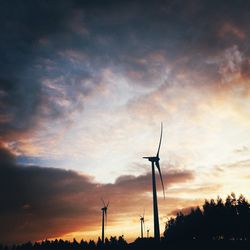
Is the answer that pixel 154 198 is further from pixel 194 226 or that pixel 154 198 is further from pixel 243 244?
pixel 194 226

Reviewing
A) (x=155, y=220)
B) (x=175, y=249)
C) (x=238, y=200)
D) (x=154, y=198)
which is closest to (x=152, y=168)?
(x=154, y=198)

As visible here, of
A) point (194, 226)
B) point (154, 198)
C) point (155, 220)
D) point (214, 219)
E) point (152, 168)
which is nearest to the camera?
point (155, 220)

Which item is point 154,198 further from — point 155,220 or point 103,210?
point 103,210

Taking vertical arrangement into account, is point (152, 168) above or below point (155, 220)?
above

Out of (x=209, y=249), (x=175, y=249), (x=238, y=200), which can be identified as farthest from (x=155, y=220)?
(x=238, y=200)

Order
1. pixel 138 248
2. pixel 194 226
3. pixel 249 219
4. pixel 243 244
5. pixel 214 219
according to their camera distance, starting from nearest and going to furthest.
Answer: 1. pixel 243 244
2. pixel 138 248
3. pixel 249 219
4. pixel 214 219
5. pixel 194 226

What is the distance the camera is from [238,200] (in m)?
131

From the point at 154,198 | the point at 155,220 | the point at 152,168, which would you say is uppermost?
the point at 152,168

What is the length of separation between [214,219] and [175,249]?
Answer: 222 feet

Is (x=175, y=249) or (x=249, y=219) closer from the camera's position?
(x=175, y=249)

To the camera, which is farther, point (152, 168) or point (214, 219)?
point (214, 219)

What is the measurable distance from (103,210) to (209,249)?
6853 centimetres

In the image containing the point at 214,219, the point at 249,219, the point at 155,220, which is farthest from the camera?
the point at 214,219

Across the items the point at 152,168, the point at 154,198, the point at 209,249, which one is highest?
the point at 152,168
